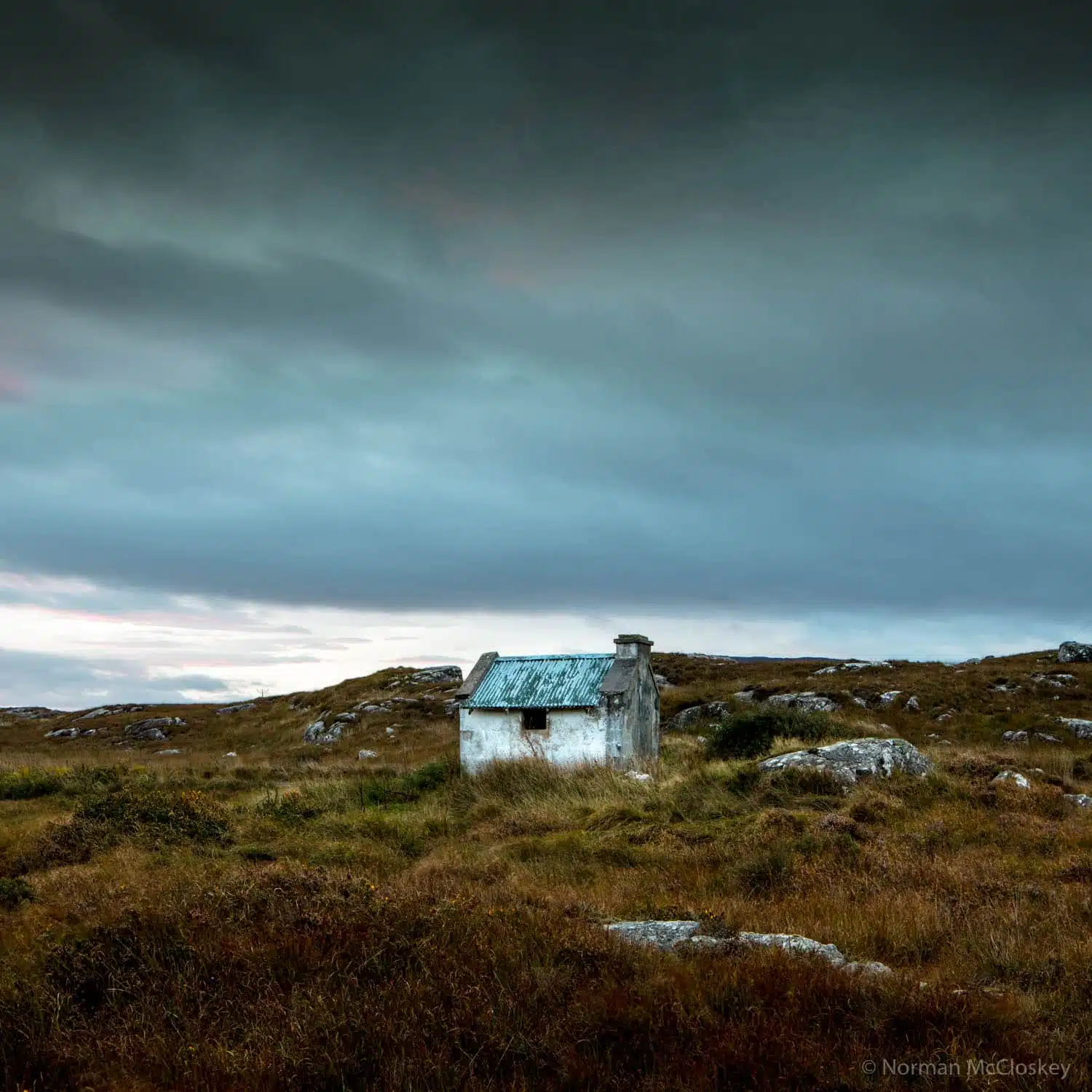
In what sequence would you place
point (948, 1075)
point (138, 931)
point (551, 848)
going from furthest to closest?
point (551, 848) < point (138, 931) < point (948, 1075)

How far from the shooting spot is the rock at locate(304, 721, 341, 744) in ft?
141

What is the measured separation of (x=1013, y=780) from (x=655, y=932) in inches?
557

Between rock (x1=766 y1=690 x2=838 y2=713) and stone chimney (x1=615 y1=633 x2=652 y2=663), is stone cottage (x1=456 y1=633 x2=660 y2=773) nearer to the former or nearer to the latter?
stone chimney (x1=615 y1=633 x2=652 y2=663)

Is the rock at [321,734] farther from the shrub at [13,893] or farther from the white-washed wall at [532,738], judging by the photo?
the shrub at [13,893]

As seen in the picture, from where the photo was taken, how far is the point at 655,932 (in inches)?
344

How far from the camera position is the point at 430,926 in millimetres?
8031

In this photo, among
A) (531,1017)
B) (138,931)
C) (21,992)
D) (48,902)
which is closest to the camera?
(531,1017)

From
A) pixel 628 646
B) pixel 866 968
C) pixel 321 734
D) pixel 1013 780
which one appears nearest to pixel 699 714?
pixel 628 646

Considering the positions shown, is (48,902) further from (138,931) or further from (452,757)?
(452,757)

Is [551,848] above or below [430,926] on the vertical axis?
below

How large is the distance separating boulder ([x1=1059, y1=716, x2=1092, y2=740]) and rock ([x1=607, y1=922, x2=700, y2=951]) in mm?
29854

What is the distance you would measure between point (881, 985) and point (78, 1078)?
5.86 meters

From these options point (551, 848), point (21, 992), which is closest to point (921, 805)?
point (551, 848)

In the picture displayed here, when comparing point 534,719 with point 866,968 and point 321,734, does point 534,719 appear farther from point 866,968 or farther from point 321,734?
point 321,734
